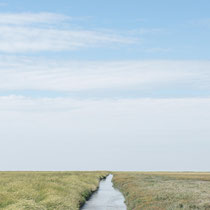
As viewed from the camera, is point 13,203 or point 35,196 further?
point 35,196

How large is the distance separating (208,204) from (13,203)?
16373mm

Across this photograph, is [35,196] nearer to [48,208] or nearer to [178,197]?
[48,208]

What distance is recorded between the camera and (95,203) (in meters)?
39.1

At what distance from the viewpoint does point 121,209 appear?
3478 cm

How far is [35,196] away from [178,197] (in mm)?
14294

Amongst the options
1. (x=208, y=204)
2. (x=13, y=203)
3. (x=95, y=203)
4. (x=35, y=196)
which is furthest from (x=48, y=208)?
(x=208, y=204)

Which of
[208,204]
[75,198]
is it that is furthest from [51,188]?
[208,204]

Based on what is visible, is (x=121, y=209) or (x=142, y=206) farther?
(x=121, y=209)

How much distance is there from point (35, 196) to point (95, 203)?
25.4 feet

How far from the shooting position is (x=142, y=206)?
3209cm

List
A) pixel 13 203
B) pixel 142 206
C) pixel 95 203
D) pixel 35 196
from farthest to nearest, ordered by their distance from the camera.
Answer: pixel 95 203 < pixel 35 196 < pixel 142 206 < pixel 13 203

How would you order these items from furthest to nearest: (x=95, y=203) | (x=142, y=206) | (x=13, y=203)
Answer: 1. (x=95, y=203)
2. (x=142, y=206)
3. (x=13, y=203)

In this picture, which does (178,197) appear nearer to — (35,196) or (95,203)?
(95,203)

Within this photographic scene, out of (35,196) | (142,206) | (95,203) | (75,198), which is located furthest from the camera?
(95,203)
